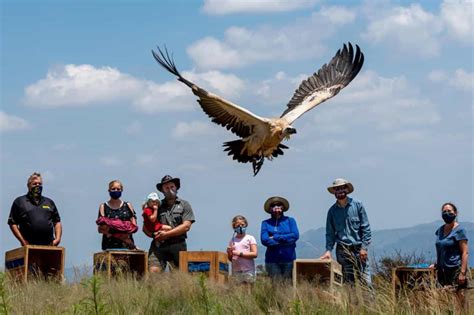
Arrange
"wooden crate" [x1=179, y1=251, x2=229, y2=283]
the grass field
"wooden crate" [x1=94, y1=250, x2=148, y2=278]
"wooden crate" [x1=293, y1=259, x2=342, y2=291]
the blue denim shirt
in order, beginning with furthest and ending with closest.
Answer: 1. "wooden crate" [x1=179, y1=251, x2=229, y2=283]
2. the blue denim shirt
3. "wooden crate" [x1=94, y1=250, x2=148, y2=278]
4. "wooden crate" [x1=293, y1=259, x2=342, y2=291]
5. the grass field

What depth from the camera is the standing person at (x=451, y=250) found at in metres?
10.7

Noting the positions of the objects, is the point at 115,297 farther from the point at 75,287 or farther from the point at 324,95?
the point at 324,95

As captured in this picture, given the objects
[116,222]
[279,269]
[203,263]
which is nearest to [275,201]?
[279,269]

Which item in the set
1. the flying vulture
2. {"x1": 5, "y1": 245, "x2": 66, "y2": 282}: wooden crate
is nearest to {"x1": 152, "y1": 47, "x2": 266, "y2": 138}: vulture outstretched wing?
the flying vulture

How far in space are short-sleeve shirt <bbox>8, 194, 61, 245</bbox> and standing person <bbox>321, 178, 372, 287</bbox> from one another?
3.28 metres

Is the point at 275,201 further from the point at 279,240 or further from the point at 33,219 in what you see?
the point at 33,219

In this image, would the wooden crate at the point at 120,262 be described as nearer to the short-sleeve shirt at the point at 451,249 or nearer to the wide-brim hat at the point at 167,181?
the wide-brim hat at the point at 167,181

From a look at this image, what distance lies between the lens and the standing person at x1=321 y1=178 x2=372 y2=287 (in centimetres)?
1153

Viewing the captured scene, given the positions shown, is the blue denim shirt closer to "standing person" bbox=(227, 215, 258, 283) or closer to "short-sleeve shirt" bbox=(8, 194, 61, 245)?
"standing person" bbox=(227, 215, 258, 283)

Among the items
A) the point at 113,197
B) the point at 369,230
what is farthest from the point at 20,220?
the point at 369,230

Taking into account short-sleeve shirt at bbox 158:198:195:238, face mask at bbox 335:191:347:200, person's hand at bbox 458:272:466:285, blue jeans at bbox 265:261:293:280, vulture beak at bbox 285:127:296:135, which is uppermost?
vulture beak at bbox 285:127:296:135

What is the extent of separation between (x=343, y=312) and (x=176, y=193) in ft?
13.5

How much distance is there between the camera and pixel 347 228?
11.5m

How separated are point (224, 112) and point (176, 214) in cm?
373
